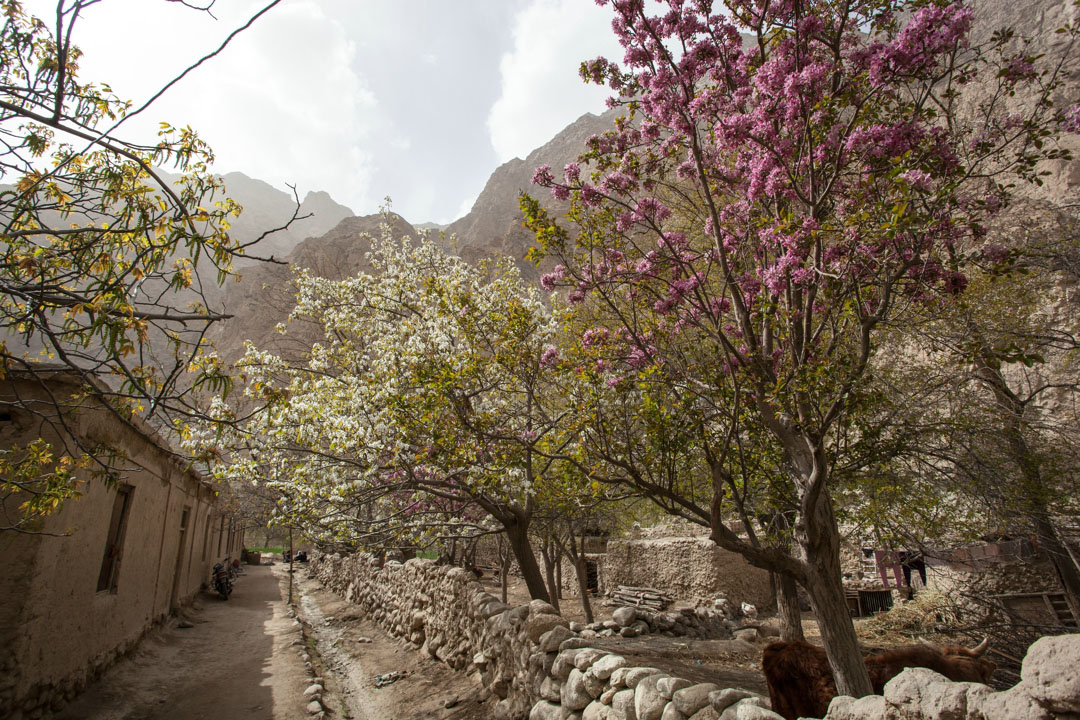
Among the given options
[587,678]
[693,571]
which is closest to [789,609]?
[587,678]

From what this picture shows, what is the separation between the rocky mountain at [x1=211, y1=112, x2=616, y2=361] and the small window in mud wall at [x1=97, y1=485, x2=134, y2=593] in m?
8.07

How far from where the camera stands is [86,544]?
709 cm

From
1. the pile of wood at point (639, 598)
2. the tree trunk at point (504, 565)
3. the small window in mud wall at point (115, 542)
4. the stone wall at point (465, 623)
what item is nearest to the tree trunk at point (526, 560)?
the stone wall at point (465, 623)

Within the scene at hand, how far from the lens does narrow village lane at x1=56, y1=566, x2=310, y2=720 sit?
701 cm

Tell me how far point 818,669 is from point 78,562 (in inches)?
354

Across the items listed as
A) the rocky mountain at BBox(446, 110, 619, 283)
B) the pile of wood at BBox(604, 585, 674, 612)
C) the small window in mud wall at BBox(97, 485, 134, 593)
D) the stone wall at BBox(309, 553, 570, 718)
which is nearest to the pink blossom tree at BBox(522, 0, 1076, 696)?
the stone wall at BBox(309, 553, 570, 718)

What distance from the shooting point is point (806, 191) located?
573 cm

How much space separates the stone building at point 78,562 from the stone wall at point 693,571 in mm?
14088

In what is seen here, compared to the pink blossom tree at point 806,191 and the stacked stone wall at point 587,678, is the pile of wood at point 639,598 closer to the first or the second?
the stacked stone wall at point 587,678

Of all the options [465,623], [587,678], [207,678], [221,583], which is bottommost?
[207,678]

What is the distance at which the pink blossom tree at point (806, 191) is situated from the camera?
171 inches

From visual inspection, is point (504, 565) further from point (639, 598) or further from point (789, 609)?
point (789, 609)

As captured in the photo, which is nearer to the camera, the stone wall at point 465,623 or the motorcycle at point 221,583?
the stone wall at point 465,623

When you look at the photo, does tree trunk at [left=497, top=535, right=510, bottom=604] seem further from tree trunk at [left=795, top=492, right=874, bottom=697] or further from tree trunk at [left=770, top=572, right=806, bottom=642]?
tree trunk at [left=795, top=492, right=874, bottom=697]
